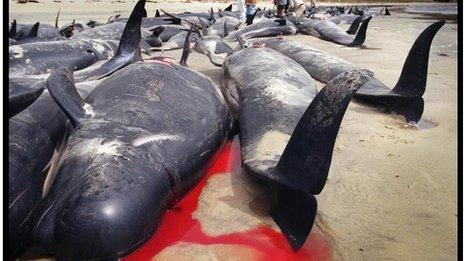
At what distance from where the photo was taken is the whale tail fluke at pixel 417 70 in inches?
149

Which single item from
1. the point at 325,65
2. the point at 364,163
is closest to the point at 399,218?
the point at 364,163

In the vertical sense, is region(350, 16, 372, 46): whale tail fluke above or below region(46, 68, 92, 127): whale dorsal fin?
below

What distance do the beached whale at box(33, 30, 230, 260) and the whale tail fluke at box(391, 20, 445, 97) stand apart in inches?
74.4

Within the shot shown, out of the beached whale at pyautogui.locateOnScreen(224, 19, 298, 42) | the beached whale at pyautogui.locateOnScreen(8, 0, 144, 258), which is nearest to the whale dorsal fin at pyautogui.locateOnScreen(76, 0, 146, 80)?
the beached whale at pyautogui.locateOnScreen(8, 0, 144, 258)

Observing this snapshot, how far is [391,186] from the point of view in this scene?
271 cm

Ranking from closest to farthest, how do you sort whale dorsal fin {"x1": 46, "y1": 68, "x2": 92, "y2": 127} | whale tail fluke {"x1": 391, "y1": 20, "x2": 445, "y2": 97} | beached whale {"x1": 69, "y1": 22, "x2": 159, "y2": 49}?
whale dorsal fin {"x1": 46, "y1": 68, "x2": 92, "y2": 127} < whale tail fluke {"x1": 391, "y1": 20, "x2": 445, "y2": 97} < beached whale {"x1": 69, "y1": 22, "x2": 159, "y2": 49}

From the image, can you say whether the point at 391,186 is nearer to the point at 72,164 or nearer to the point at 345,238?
the point at 345,238

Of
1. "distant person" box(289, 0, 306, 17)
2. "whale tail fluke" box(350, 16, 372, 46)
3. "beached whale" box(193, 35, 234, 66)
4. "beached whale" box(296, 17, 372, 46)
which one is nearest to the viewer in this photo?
"beached whale" box(193, 35, 234, 66)

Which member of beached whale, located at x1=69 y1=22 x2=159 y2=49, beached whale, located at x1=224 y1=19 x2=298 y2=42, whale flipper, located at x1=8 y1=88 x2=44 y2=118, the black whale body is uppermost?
whale flipper, located at x1=8 y1=88 x2=44 y2=118

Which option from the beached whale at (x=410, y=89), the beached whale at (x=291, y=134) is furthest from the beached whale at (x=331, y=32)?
the beached whale at (x=291, y=134)

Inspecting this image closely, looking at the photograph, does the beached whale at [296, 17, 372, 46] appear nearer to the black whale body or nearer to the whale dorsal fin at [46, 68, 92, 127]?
the black whale body

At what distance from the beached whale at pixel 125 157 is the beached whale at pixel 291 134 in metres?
0.29

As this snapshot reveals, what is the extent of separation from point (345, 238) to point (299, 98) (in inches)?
55.8

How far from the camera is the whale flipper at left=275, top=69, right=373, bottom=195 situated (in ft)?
6.38
